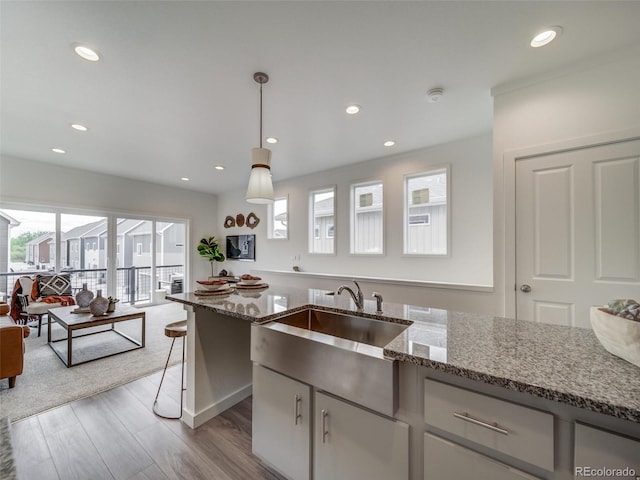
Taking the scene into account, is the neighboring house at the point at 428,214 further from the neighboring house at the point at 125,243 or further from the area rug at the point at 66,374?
the neighboring house at the point at 125,243

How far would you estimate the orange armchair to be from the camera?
2324mm

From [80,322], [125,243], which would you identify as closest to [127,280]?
[125,243]

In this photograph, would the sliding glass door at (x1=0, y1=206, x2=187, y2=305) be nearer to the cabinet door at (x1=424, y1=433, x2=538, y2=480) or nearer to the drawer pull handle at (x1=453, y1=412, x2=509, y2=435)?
the cabinet door at (x1=424, y1=433, x2=538, y2=480)

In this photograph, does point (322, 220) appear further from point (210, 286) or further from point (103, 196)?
point (103, 196)

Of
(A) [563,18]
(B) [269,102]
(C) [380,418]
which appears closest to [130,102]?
→ (B) [269,102]

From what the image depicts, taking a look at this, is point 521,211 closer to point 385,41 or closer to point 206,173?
point 385,41

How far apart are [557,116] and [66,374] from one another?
5.17m

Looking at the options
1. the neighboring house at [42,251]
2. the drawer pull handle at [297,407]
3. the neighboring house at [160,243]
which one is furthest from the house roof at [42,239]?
the drawer pull handle at [297,407]

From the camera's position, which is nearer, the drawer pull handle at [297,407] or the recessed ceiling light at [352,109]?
the drawer pull handle at [297,407]

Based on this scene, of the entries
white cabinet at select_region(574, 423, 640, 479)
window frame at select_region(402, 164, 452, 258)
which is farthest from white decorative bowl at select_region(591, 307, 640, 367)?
window frame at select_region(402, 164, 452, 258)

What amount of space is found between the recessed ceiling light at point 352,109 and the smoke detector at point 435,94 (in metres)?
0.67

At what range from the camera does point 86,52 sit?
185 centimetres

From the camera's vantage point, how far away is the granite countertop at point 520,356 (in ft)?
2.37

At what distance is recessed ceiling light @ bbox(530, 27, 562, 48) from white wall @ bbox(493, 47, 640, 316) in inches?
16.7
